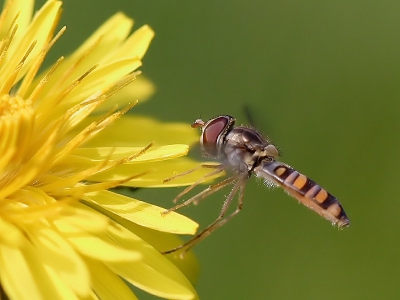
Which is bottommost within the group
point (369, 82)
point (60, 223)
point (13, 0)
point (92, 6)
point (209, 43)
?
point (60, 223)

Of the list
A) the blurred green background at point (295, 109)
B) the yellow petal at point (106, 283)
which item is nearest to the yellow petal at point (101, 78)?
the yellow petal at point (106, 283)

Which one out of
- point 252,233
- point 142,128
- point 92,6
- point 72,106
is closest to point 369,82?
point 252,233

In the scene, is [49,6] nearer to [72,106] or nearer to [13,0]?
[13,0]

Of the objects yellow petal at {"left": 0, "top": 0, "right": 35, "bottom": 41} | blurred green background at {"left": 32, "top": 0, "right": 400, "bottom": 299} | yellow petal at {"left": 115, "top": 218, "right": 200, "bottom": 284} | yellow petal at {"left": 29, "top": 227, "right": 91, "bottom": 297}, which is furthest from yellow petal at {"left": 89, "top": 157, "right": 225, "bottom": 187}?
blurred green background at {"left": 32, "top": 0, "right": 400, "bottom": 299}

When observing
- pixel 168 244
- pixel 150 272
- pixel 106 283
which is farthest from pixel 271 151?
pixel 106 283

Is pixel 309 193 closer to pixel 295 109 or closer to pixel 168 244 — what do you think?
pixel 168 244

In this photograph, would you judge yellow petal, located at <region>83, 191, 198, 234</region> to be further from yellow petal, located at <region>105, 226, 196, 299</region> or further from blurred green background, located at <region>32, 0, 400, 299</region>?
blurred green background, located at <region>32, 0, 400, 299</region>
